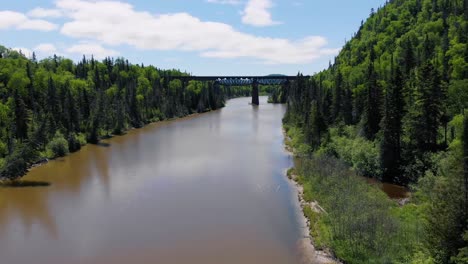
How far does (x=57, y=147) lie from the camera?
71.7 meters

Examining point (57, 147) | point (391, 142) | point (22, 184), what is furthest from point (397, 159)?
point (57, 147)

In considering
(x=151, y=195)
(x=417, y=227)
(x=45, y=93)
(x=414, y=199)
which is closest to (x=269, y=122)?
(x=45, y=93)

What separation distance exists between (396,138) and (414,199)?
44.8 ft

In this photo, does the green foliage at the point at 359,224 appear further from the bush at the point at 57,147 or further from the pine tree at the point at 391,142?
the bush at the point at 57,147

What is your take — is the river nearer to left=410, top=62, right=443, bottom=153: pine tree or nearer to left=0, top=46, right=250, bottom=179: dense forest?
left=0, top=46, right=250, bottom=179: dense forest

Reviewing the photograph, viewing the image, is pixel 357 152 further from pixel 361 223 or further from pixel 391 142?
pixel 361 223

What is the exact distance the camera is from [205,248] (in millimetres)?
33094

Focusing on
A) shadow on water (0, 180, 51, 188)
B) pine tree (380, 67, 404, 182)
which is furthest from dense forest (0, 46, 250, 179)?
pine tree (380, 67, 404, 182)

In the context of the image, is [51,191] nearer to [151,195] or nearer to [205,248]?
[151,195]

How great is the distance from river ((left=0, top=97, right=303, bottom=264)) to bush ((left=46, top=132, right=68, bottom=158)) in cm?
195

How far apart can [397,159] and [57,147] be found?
53597 mm

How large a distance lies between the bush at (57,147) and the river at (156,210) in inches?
76.7

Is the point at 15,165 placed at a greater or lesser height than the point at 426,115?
lesser

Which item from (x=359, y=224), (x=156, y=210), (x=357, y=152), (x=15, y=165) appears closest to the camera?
(x=359, y=224)
